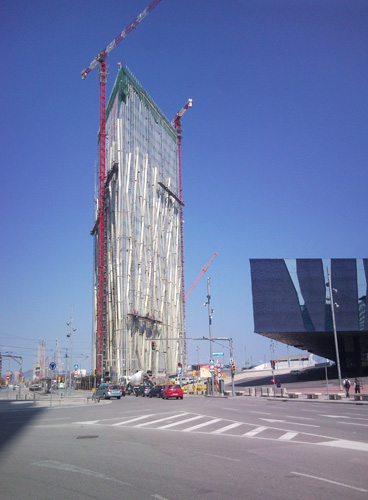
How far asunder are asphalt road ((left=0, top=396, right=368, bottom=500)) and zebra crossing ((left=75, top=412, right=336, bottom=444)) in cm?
4

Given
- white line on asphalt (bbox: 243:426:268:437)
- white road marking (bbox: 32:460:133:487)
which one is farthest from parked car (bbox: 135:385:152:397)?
white road marking (bbox: 32:460:133:487)

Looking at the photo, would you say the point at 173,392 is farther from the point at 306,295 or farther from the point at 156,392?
the point at 306,295

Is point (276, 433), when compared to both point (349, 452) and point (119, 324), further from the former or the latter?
point (119, 324)

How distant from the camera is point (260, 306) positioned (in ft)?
233

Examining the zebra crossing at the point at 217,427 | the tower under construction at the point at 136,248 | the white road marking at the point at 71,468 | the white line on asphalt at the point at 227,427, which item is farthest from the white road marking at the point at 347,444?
the tower under construction at the point at 136,248

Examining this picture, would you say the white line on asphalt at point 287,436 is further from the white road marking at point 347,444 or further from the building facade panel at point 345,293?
the building facade panel at point 345,293

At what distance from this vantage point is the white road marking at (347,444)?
496 inches

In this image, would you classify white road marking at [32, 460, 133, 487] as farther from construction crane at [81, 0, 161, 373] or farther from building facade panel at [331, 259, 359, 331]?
construction crane at [81, 0, 161, 373]

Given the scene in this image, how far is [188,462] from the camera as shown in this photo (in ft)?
35.8

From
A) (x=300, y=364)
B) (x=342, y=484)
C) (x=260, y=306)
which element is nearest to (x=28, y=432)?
(x=342, y=484)

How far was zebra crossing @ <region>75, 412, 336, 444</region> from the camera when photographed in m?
15.1

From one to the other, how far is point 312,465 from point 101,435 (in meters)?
8.88

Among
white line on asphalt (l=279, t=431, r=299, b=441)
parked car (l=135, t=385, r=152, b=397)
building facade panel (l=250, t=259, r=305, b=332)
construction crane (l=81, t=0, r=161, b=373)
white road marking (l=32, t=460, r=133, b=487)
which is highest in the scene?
construction crane (l=81, t=0, r=161, b=373)

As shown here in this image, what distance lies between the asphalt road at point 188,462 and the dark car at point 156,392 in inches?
1268
